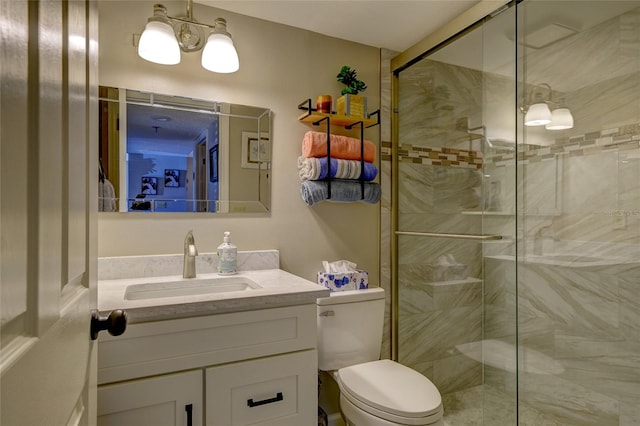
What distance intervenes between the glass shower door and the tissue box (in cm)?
47

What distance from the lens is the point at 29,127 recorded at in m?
0.37

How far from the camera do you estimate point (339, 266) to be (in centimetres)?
193

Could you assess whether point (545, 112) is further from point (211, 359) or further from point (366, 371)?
point (211, 359)

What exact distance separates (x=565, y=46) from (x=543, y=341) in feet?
4.28

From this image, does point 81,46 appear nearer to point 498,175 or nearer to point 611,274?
point 498,175

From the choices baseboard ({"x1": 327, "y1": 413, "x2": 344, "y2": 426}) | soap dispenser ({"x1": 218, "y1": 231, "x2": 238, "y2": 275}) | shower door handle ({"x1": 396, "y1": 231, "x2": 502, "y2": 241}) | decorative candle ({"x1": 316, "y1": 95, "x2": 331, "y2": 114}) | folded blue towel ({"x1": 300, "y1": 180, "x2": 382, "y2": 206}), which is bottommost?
baseboard ({"x1": 327, "y1": 413, "x2": 344, "y2": 426})

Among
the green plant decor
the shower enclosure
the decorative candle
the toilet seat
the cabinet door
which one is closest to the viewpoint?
the cabinet door

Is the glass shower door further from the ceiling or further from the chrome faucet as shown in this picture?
the chrome faucet

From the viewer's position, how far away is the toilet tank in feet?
5.48

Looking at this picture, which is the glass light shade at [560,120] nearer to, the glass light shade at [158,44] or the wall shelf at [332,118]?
the wall shelf at [332,118]

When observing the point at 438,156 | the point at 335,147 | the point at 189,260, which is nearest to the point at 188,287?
the point at 189,260

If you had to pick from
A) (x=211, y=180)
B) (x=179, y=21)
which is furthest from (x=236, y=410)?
(x=179, y=21)

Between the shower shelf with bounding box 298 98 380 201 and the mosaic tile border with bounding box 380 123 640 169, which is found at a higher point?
the shower shelf with bounding box 298 98 380 201

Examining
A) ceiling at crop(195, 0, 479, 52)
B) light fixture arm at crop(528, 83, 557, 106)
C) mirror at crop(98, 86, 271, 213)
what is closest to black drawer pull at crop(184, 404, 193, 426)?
mirror at crop(98, 86, 271, 213)
